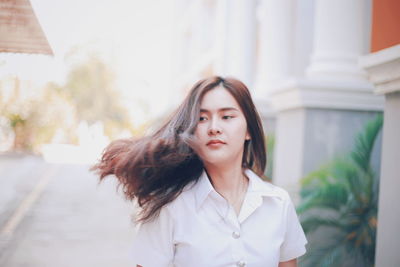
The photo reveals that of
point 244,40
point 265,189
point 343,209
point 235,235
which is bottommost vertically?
point 343,209

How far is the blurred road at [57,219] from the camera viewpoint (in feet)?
11.6

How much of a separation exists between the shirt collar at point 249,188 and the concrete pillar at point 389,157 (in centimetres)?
128

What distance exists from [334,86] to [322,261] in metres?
2.13

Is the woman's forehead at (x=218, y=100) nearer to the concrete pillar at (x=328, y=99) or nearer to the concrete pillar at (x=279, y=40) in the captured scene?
the concrete pillar at (x=328, y=99)

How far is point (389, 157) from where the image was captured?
3197mm

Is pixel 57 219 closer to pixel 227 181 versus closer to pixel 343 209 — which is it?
pixel 343 209

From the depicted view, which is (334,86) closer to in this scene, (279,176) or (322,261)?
(279,176)

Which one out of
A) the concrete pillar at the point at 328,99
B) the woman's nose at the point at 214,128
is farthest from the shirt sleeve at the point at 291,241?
the concrete pillar at the point at 328,99

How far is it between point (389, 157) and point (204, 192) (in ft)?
5.70

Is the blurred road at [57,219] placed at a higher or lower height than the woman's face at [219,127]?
lower

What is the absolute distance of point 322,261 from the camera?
3971 mm

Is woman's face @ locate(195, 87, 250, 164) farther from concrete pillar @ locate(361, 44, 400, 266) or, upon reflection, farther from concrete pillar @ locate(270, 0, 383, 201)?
concrete pillar @ locate(270, 0, 383, 201)

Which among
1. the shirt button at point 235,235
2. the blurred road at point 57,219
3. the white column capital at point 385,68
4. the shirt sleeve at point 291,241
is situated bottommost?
the blurred road at point 57,219

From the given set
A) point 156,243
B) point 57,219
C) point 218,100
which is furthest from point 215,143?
point 57,219
